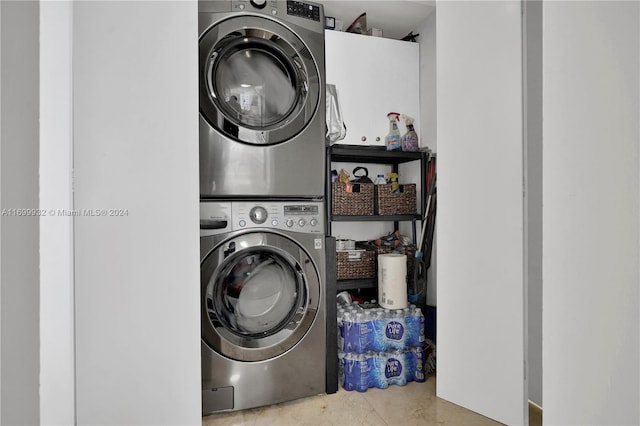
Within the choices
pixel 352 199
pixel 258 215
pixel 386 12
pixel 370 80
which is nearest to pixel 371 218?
pixel 352 199

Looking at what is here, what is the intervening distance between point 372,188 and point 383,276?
524 millimetres

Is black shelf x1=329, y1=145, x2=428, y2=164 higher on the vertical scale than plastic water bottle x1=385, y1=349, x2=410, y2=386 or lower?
higher

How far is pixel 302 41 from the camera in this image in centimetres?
174

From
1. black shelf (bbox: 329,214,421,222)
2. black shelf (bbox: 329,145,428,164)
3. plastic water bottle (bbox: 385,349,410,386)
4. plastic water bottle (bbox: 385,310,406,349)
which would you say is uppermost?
black shelf (bbox: 329,145,428,164)

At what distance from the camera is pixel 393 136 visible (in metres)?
2.22

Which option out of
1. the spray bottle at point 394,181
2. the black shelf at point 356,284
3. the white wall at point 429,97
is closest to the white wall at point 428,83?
the white wall at point 429,97

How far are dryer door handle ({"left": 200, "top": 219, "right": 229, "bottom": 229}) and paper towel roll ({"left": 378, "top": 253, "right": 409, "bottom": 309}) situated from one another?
913mm

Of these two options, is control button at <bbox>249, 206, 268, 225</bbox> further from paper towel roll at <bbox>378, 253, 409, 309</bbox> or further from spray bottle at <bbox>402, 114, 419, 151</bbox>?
spray bottle at <bbox>402, 114, 419, 151</bbox>

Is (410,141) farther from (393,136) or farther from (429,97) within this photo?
(429,97)

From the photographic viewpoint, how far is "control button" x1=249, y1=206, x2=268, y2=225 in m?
1.64
